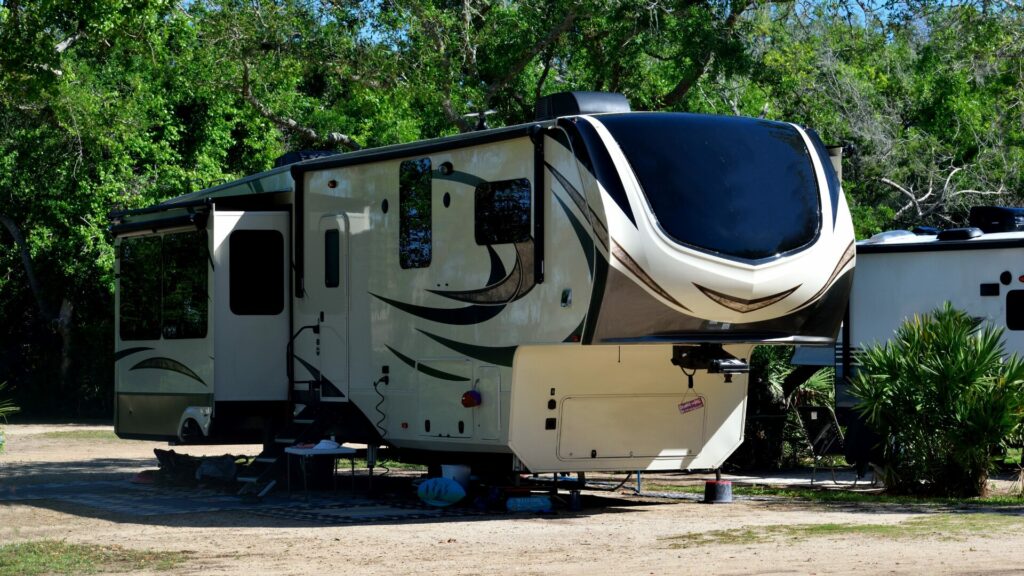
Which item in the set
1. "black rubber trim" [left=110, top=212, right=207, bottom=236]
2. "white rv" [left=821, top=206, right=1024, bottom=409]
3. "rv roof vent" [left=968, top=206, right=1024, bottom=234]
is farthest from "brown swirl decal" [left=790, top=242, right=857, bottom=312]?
"black rubber trim" [left=110, top=212, right=207, bottom=236]

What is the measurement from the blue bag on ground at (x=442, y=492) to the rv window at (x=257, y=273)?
2.86 m

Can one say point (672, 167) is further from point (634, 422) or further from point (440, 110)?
point (440, 110)

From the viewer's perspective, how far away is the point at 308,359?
1415 cm

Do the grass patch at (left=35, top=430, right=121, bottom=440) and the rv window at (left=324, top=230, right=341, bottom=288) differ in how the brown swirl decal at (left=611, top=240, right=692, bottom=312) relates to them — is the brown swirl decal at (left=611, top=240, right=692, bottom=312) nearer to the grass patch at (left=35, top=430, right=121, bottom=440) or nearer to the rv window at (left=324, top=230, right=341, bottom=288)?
the rv window at (left=324, top=230, right=341, bottom=288)

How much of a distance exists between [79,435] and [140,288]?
9.59 meters

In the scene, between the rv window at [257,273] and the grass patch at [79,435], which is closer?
the rv window at [257,273]

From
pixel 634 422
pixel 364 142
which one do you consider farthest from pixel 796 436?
pixel 364 142

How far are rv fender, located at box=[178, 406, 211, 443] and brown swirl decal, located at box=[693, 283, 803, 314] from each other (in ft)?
19.0

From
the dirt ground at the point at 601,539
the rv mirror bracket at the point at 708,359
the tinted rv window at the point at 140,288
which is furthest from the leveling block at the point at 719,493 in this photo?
the tinted rv window at the point at 140,288

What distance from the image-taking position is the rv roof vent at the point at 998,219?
15.5 meters

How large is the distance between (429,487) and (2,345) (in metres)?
21.5

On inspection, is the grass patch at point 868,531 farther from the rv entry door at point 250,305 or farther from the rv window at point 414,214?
the rv entry door at point 250,305

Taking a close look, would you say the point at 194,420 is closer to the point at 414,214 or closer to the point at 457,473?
the point at 457,473

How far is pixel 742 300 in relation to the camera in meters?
11.0
